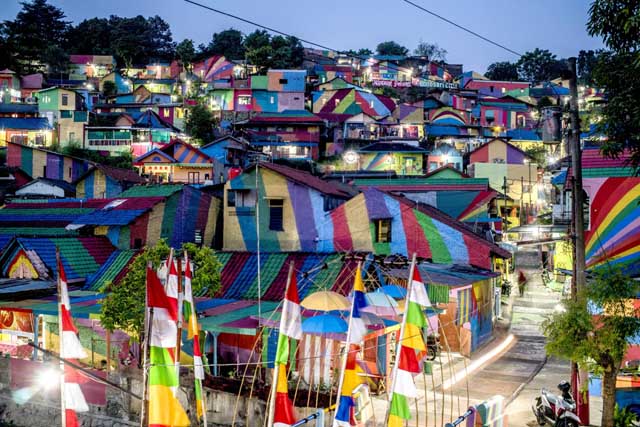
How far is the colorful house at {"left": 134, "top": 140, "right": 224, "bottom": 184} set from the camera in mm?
47156

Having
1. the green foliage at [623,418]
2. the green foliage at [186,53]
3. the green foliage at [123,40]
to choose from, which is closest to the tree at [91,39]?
the green foliage at [123,40]

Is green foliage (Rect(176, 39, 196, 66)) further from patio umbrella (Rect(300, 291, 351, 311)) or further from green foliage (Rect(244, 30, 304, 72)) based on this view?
patio umbrella (Rect(300, 291, 351, 311))

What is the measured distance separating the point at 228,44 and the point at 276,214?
86414 millimetres

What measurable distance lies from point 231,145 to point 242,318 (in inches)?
1381

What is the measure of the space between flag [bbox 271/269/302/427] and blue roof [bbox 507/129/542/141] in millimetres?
57313

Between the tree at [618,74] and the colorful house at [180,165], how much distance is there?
3605 cm

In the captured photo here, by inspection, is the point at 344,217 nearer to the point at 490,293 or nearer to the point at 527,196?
the point at 490,293

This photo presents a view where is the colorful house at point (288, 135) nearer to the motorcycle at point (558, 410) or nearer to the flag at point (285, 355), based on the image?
the motorcycle at point (558, 410)

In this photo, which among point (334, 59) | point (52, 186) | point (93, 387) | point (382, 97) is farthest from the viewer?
point (334, 59)

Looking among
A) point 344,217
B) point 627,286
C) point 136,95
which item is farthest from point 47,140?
point 627,286

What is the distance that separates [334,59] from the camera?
10525 centimetres

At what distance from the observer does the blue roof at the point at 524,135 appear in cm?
6328

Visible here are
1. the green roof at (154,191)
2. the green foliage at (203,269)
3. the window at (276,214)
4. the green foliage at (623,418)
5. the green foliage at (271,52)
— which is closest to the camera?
the green foliage at (623,418)

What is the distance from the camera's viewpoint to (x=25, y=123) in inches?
2221
